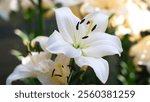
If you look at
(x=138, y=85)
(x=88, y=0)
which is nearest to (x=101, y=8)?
(x=88, y=0)

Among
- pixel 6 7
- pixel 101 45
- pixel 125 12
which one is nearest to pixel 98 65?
pixel 101 45

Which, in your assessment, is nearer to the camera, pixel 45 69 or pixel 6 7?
pixel 45 69

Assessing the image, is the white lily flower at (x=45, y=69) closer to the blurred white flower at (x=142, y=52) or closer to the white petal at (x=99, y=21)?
the white petal at (x=99, y=21)

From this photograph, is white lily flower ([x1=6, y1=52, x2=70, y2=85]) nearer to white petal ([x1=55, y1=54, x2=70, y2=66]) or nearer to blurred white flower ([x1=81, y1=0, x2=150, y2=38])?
white petal ([x1=55, y1=54, x2=70, y2=66])

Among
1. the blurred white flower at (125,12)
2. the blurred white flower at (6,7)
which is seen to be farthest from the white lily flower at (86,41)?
the blurred white flower at (6,7)

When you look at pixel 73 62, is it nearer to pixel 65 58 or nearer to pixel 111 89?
pixel 65 58

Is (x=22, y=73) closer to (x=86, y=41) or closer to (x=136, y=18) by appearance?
(x=86, y=41)

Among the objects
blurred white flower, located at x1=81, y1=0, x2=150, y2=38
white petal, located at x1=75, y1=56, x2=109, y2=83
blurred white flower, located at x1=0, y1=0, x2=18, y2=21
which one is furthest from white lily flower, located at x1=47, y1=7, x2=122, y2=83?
blurred white flower, located at x1=0, y1=0, x2=18, y2=21
